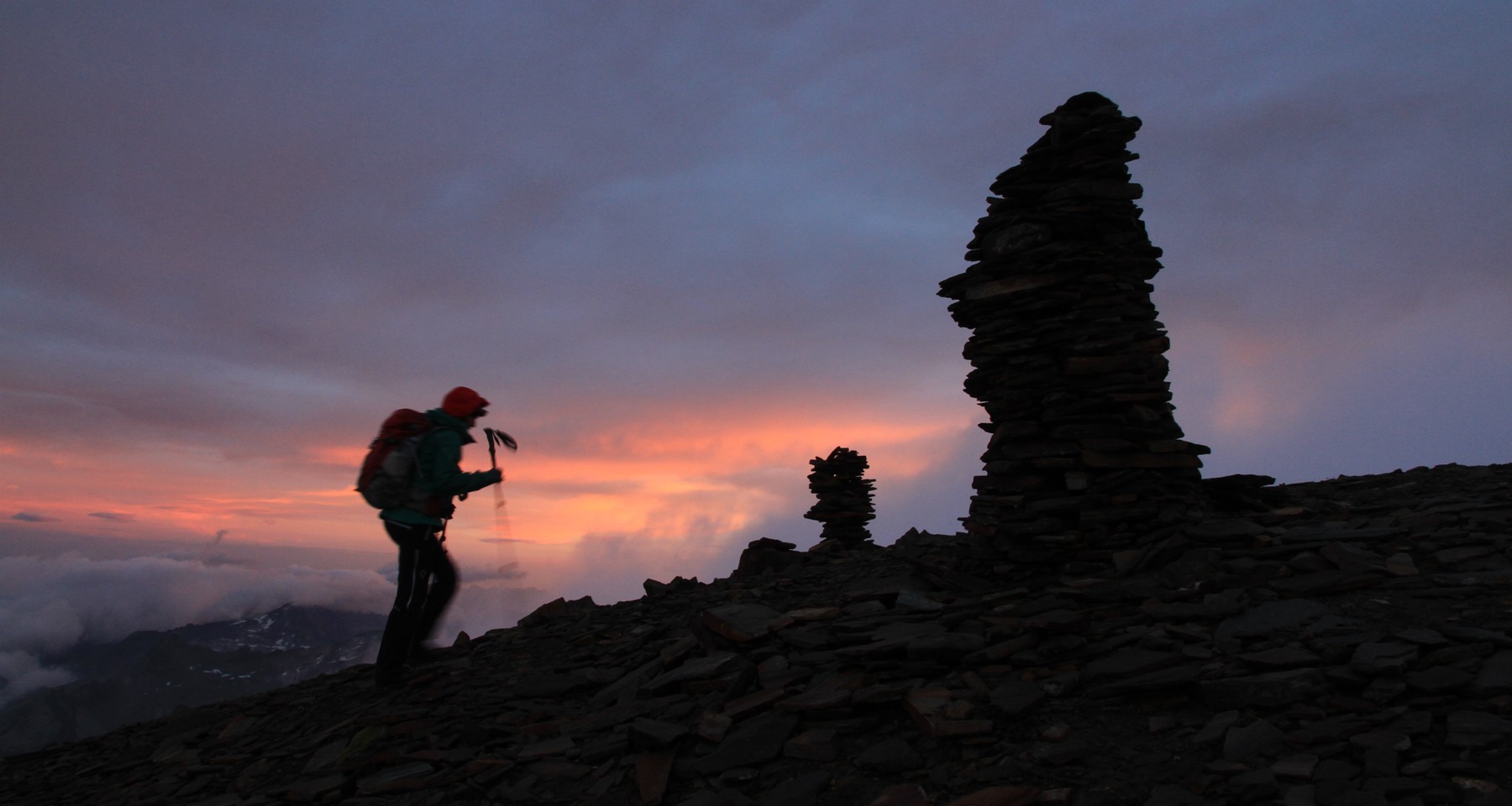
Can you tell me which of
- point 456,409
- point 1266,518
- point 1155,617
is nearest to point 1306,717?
point 1155,617

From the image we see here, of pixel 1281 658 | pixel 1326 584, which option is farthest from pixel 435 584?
pixel 1326 584

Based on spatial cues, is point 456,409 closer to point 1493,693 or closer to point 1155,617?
point 1155,617

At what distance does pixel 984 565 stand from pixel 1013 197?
4.95m

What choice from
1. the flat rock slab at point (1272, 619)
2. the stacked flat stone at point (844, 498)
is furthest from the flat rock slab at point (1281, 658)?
the stacked flat stone at point (844, 498)

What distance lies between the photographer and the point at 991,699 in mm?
6367

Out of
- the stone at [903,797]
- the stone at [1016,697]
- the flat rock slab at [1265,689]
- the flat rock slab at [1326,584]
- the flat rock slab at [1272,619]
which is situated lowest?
the stone at [903,797]

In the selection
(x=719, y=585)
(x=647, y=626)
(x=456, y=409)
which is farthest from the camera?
(x=719, y=585)

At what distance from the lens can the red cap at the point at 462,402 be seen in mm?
10195

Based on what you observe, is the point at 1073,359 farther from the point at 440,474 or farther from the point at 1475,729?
the point at 440,474

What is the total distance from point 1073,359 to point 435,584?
8498 mm

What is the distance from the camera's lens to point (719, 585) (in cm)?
Result: 1380

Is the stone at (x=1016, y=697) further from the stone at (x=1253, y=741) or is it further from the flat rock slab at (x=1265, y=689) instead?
the stone at (x=1253, y=741)

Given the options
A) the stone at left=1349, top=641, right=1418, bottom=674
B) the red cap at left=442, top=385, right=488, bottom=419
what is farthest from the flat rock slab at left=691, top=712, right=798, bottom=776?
the red cap at left=442, top=385, right=488, bottom=419

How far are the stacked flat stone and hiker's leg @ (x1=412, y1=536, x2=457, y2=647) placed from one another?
1466 centimetres
